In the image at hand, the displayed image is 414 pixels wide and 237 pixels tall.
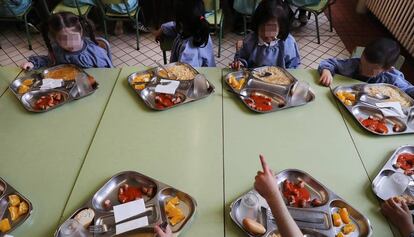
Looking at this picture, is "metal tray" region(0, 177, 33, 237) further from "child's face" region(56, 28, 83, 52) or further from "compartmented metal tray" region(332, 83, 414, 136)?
"compartmented metal tray" region(332, 83, 414, 136)

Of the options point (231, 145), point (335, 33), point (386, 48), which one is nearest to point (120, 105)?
point (231, 145)

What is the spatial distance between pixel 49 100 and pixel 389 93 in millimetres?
1819

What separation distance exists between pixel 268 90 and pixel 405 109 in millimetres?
688

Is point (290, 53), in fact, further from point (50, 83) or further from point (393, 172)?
point (50, 83)

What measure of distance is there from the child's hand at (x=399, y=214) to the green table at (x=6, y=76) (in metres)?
1.88

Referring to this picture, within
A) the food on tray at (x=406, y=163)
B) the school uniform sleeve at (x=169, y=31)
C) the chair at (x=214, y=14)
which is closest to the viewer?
the food on tray at (x=406, y=163)

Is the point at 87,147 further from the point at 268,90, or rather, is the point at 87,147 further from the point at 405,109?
the point at 405,109

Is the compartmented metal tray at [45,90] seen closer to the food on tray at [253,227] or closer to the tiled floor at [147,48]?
the food on tray at [253,227]

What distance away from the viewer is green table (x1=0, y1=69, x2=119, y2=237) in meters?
1.03

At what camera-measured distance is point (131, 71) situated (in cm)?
173

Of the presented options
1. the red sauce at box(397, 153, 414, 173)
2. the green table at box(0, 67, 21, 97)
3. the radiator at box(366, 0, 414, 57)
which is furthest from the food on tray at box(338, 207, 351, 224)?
the radiator at box(366, 0, 414, 57)

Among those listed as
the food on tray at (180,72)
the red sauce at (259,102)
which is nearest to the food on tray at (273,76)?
the red sauce at (259,102)

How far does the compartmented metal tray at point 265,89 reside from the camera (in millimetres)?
1497

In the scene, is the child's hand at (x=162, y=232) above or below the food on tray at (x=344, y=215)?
above
